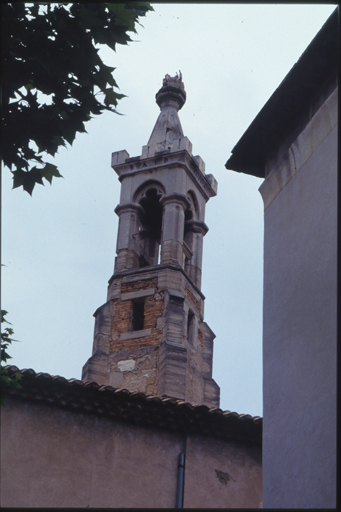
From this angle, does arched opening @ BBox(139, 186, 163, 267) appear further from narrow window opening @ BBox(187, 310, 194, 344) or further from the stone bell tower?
narrow window opening @ BBox(187, 310, 194, 344)

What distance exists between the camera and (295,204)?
9195mm

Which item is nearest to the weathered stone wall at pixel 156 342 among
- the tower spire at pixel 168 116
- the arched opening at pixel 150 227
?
the arched opening at pixel 150 227

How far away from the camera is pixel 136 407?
1230cm

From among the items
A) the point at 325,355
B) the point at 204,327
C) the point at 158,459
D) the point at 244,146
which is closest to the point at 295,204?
the point at 244,146

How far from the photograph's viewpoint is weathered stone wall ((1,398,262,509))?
38.5ft

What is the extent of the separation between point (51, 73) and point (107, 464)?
284 inches

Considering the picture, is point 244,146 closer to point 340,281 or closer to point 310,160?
point 310,160

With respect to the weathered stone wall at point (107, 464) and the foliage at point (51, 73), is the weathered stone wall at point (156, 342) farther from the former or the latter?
the foliage at point (51, 73)

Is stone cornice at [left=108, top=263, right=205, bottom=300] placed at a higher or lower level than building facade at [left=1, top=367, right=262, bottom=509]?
higher

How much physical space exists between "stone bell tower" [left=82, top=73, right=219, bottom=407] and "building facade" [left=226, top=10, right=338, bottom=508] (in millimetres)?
11792

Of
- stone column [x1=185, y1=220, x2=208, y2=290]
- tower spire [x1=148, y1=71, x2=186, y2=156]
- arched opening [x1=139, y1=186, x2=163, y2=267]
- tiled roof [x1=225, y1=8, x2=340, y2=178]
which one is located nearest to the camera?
tiled roof [x1=225, y1=8, x2=340, y2=178]

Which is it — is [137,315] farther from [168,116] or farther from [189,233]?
[168,116]

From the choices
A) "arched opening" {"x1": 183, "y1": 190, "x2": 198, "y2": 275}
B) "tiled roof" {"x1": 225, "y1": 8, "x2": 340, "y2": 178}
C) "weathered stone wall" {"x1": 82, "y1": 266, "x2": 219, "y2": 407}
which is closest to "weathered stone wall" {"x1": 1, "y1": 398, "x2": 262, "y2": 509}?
"tiled roof" {"x1": 225, "y1": 8, "x2": 340, "y2": 178}

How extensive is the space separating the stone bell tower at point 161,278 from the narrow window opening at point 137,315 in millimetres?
28
